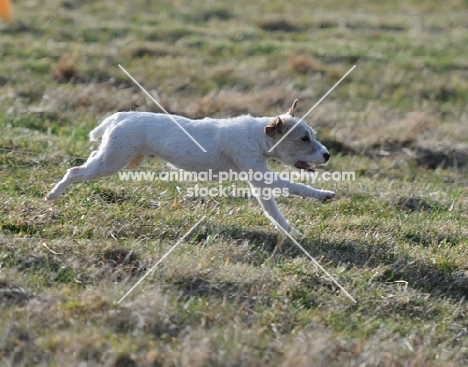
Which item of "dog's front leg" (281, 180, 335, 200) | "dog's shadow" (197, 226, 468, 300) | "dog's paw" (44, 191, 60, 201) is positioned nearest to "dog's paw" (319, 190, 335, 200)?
"dog's front leg" (281, 180, 335, 200)

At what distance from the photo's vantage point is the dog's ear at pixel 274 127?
286 inches

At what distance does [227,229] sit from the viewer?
7.24m

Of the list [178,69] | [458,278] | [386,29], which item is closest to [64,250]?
[458,278]

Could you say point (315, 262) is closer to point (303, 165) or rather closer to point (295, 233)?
point (295, 233)

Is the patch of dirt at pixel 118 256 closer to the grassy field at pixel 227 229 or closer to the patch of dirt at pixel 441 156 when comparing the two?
the grassy field at pixel 227 229

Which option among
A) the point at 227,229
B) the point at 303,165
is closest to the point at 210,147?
the point at 227,229

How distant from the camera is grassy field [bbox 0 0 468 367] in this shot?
17.5ft

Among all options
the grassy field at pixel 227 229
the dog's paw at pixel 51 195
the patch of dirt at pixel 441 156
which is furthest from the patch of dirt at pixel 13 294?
the patch of dirt at pixel 441 156

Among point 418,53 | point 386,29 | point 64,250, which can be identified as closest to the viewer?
point 64,250

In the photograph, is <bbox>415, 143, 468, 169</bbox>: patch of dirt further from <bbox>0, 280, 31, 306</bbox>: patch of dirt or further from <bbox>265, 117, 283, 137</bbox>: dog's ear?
<bbox>0, 280, 31, 306</bbox>: patch of dirt

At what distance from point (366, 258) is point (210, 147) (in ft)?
6.14

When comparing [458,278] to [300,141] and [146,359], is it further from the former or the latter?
[146,359]

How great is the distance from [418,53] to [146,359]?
46.1 ft

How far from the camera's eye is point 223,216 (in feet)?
24.9
